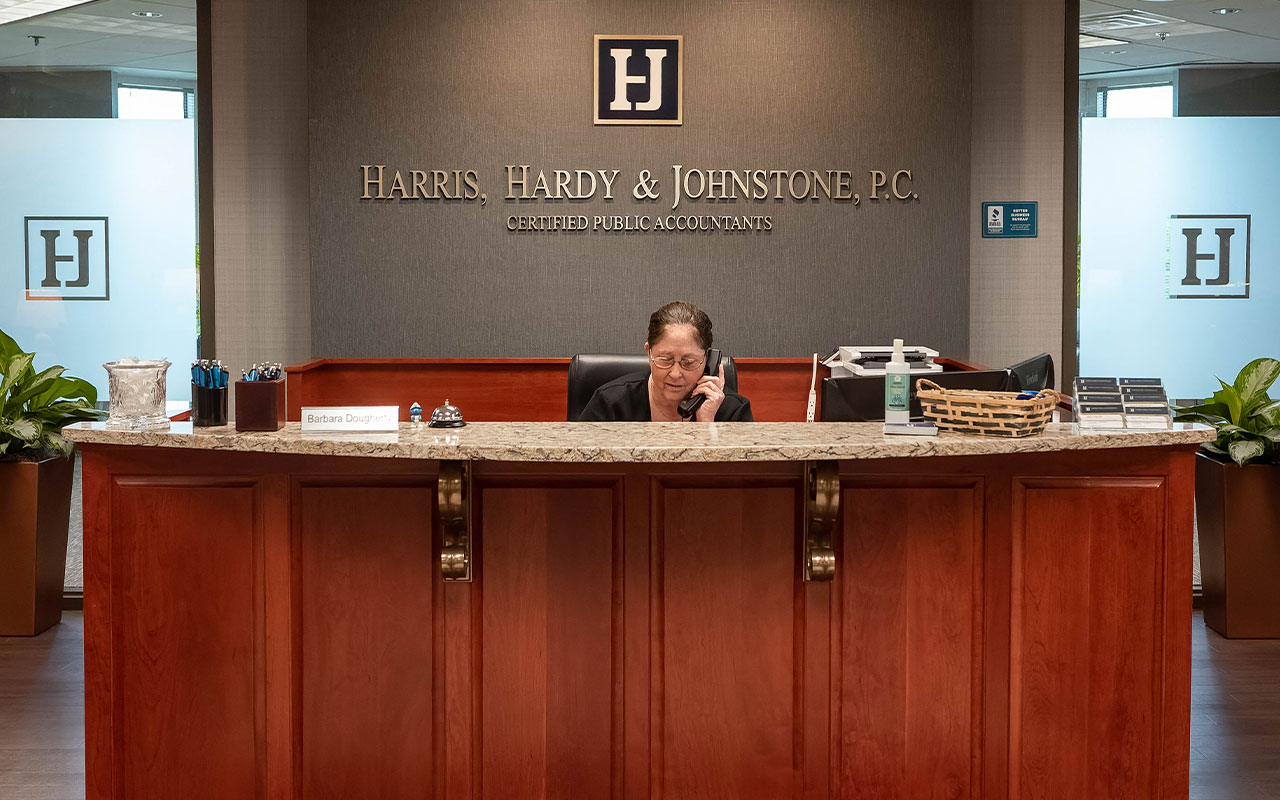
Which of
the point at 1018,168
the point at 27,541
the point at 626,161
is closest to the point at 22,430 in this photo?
the point at 27,541

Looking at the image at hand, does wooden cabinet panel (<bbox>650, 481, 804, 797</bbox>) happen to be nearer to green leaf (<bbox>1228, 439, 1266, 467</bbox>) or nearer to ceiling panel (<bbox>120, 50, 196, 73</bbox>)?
green leaf (<bbox>1228, 439, 1266, 467</bbox>)

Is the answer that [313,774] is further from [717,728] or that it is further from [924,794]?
[924,794]

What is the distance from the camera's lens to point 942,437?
2.20 metres

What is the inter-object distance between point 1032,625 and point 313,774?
1701 mm

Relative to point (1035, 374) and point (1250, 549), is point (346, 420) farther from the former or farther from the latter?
point (1250, 549)

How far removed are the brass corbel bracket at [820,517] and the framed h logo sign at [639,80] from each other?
3323mm

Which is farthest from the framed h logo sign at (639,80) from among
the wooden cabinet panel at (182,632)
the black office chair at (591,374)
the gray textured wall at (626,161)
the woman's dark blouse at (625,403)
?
the wooden cabinet panel at (182,632)

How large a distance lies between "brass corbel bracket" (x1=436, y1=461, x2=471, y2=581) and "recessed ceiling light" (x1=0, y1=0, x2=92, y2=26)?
4.35 metres

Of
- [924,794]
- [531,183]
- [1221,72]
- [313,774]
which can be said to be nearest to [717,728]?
[924,794]

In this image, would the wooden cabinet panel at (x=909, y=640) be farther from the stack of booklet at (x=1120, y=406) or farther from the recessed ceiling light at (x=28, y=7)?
the recessed ceiling light at (x=28, y=7)

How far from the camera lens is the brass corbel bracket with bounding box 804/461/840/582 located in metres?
2.24

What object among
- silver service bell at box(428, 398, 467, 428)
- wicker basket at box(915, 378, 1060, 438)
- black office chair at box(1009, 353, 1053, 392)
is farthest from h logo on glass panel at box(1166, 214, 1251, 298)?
silver service bell at box(428, 398, 467, 428)

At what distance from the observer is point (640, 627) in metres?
2.35

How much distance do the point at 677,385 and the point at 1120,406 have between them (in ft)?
3.98
